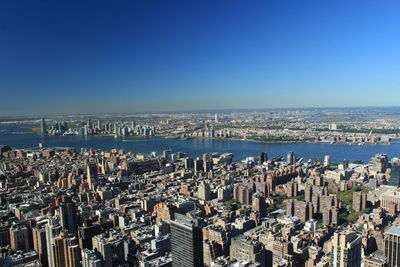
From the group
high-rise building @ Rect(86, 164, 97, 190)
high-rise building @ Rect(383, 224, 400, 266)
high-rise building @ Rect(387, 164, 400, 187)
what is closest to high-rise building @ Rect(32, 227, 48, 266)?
high-rise building @ Rect(86, 164, 97, 190)

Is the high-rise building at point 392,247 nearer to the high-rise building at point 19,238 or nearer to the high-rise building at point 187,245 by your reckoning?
the high-rise building at point 187,245

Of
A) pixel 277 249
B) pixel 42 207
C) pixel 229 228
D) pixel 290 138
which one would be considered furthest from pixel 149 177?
pixel 290 138

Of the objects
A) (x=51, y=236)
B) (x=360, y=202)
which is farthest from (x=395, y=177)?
(x=51, y=236)

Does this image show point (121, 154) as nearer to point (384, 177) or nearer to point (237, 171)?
point (237, 171)

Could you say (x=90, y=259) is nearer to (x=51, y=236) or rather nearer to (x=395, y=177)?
(x=51, y=236)

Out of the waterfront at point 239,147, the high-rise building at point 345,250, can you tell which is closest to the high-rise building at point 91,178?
the waterfront at point 239,147
